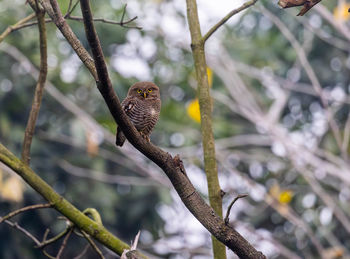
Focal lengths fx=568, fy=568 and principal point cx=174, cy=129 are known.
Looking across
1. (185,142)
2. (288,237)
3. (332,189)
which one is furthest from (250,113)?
(288,237)

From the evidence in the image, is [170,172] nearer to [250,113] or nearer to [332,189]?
[250,113]

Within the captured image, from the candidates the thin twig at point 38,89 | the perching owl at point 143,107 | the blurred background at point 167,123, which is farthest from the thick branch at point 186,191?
the blurred background at point 167,123

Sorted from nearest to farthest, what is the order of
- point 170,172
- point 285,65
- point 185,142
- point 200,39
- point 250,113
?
point 170,172, point 200,39, point 250,113, point 185,142, point 285,65

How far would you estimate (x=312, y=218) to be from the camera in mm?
8086

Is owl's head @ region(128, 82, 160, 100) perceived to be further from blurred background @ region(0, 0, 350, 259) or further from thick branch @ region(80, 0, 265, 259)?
blurred background @ region(0, 0, 350, 259)

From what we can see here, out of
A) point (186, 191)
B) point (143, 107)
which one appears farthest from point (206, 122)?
point (143, 107)

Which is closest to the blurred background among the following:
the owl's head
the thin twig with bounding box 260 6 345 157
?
the thin twig with bounding box 260 6 345 157

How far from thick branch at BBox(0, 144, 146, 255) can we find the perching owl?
3.75ft

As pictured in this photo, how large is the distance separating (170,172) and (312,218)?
662 cm

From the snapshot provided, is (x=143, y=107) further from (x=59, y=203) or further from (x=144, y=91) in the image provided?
(x=59, y=203)

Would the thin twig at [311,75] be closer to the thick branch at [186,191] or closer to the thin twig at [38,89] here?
the thin twig at [38,89]

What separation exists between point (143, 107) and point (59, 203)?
1.26m

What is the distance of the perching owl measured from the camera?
3350 millimetres

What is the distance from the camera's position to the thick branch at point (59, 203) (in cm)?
219
